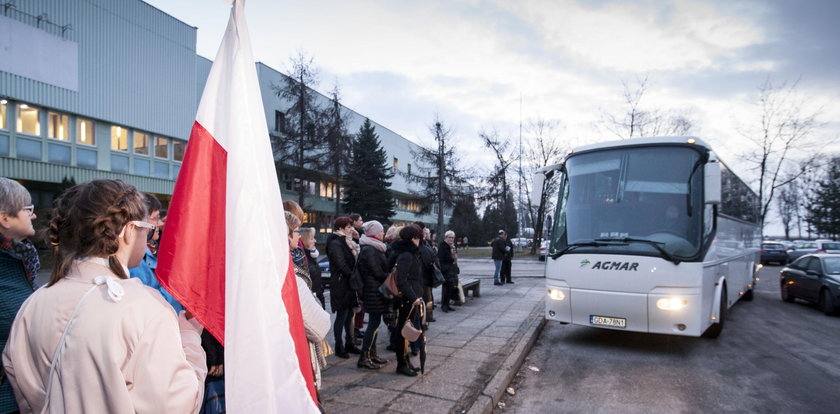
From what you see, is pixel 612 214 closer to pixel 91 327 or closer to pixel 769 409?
pixel 769 409

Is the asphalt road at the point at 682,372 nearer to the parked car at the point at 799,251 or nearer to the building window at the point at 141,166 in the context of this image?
the building window at the point at 141,166

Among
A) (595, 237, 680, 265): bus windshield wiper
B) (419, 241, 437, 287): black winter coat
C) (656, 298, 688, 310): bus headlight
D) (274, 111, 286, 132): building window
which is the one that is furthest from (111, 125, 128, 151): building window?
(656, 298, 688, 310): bus headlight

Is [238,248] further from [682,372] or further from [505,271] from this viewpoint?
[505,271]

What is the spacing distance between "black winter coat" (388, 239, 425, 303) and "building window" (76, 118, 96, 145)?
2478cm

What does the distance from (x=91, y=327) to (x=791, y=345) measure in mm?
10486

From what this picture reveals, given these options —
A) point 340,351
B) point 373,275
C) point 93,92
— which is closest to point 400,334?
point 373,275

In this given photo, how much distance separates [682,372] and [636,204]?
2.57 meters

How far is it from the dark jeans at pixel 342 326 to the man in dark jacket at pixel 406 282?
0.96 meters

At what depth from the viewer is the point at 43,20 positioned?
71.7 ft

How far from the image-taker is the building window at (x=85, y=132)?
78.6 feet

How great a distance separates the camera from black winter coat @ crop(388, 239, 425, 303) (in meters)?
5.89

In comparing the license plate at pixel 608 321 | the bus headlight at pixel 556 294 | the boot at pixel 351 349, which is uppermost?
the bus headlight at pixel 556 294

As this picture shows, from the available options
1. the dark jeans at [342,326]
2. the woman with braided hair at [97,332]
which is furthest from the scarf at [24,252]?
the dark jeans at [342,326]

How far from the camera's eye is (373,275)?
6508mm
